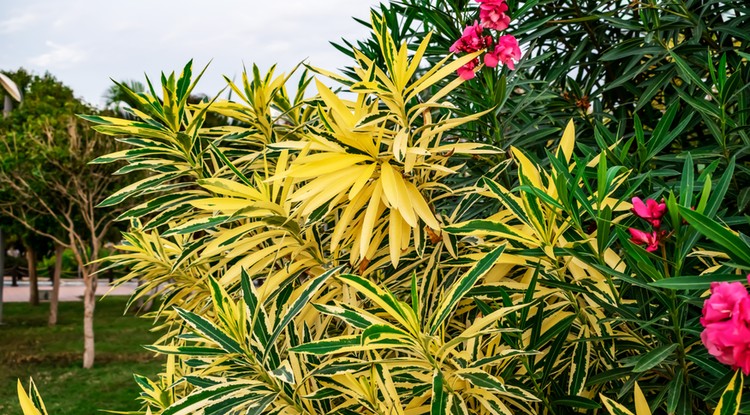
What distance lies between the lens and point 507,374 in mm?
997

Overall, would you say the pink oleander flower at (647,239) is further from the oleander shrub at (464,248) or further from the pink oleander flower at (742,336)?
the pink oleander flower at (742,336)

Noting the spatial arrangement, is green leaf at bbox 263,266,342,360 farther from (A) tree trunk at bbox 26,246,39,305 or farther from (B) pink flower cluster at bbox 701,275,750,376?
(A) tree trunk at bbox 26,246,39,305

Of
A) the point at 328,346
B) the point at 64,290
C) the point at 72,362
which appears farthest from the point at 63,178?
the point at 64,290

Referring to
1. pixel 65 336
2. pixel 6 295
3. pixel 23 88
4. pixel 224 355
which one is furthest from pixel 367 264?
pixel 6 295

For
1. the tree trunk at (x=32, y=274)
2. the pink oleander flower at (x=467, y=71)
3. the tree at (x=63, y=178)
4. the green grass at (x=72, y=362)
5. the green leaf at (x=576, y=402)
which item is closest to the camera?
the green leaf at (x=576, y=402)

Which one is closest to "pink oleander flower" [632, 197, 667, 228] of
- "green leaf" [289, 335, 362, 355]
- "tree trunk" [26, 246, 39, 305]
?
"green leaf" [289, 335, 362, 355]

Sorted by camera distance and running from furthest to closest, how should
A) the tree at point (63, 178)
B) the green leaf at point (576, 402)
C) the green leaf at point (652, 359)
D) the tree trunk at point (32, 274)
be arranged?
the tree trunk at point (32, 274) < the tree at point (63, 178) < the green leaf at point (576, 402) < the green leaf at point (652, 359)

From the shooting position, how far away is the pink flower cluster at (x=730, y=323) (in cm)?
68

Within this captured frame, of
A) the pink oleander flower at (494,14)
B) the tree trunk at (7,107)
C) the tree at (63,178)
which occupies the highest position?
the tree trunk at (7,107)

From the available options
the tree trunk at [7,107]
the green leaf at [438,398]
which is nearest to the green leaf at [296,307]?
→ the green leaf at [438,398]

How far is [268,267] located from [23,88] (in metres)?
21.4

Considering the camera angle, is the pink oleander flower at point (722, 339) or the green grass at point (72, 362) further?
the green grass at point (72, 362)

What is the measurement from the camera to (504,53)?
1.27 metres

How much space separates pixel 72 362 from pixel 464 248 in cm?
1041
